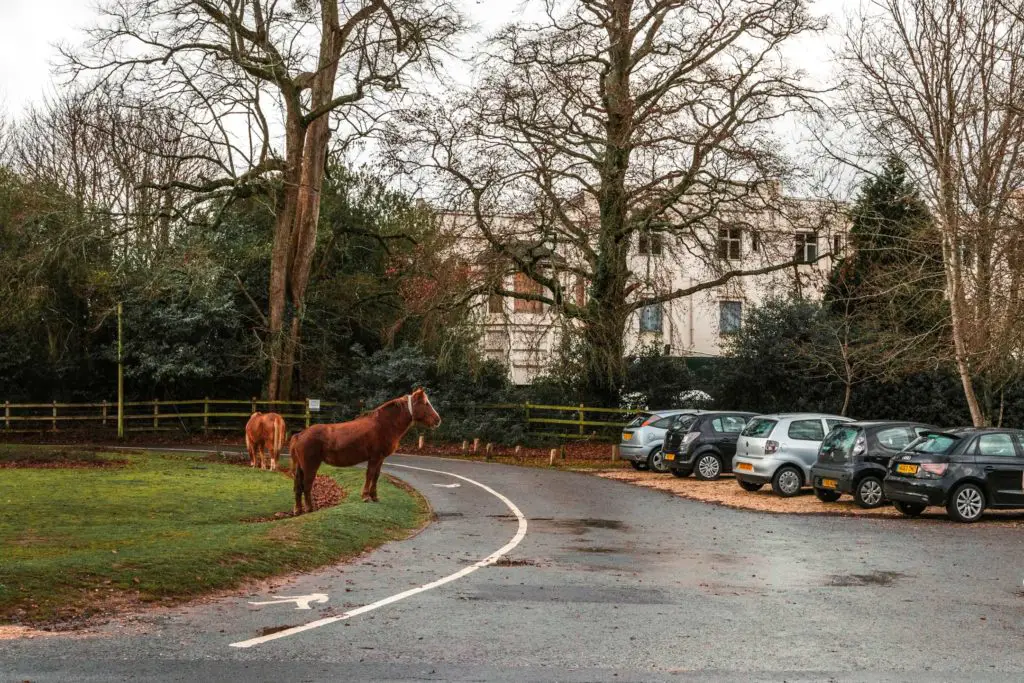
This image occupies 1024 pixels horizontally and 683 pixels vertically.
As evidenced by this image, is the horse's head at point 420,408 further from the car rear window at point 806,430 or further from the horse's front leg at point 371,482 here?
the car rear window at point 806,430

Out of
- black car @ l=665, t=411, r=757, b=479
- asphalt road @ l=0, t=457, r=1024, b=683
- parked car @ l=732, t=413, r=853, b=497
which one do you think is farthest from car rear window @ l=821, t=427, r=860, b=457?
black car @ l=665, t=411, r=757, b=479

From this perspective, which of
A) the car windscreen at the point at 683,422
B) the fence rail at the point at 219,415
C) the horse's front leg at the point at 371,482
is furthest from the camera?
the fence rail at the point at 219,415

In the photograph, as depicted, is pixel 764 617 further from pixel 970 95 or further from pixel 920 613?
pixel 970 95

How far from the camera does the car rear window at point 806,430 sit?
79.0 ft

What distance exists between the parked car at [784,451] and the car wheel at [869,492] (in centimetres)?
225

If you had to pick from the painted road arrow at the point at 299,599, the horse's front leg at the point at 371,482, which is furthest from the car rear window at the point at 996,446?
the painted road arrow at the point at 299,599

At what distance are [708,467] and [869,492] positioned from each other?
22.3 ft

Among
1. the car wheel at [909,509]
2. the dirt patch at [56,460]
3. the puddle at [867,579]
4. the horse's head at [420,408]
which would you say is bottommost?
the puddle at [867,579]

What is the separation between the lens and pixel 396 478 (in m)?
27.7

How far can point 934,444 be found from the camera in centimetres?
1998

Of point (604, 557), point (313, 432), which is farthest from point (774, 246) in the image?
point (604, 557)

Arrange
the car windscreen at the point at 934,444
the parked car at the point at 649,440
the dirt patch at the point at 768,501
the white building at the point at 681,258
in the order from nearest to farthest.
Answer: the car windscreen at the point at 934,444, the dirt patch at the point at 768,501, the parked car at the point at 649,440, the white building at the point at 681,258

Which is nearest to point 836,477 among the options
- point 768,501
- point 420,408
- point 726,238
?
point 768,501

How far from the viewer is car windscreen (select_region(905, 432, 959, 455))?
64.9ft
